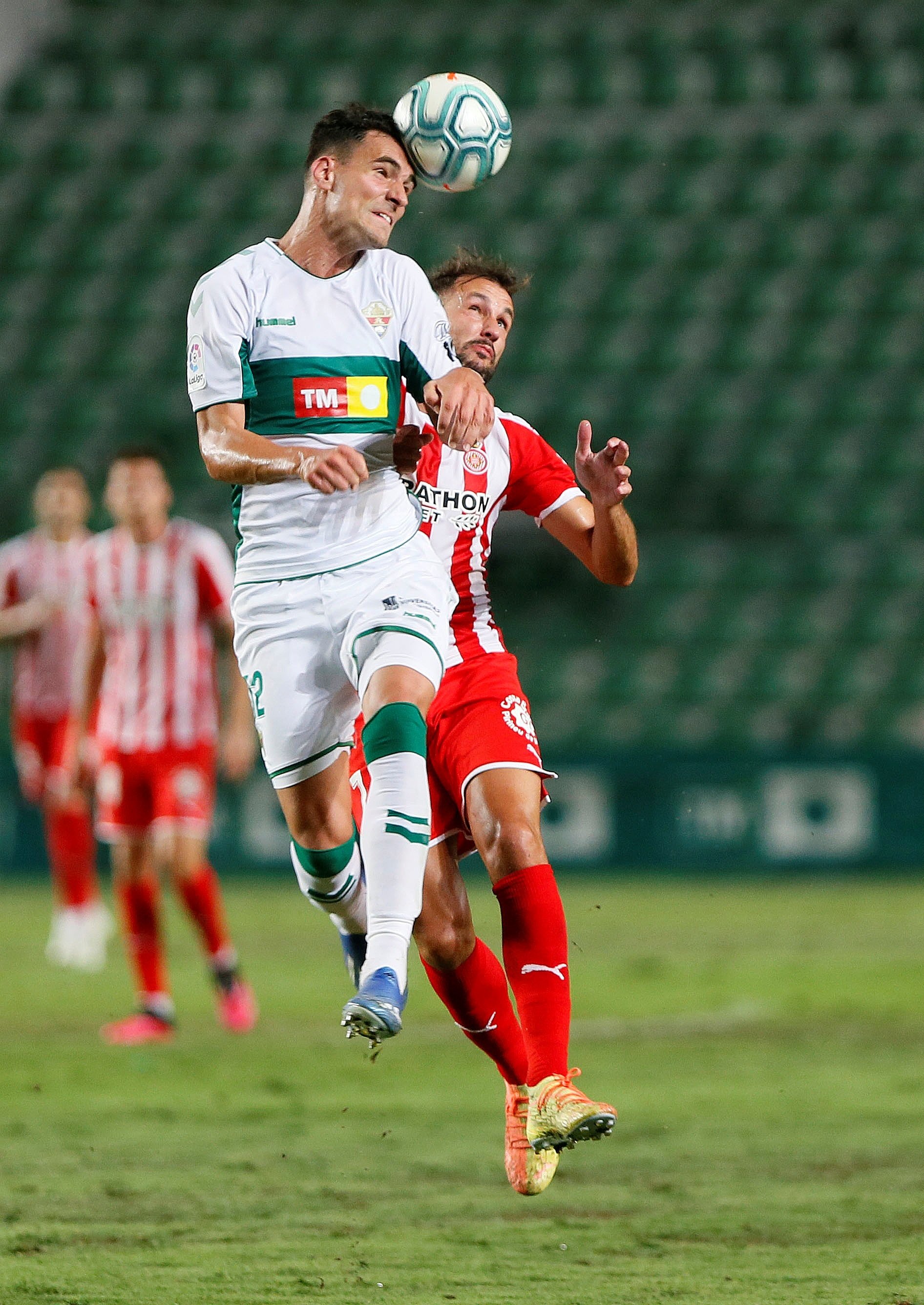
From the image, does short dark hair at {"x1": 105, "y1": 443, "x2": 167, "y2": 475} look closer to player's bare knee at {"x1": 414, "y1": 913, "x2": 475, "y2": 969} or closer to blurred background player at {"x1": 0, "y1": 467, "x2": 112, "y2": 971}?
blurred background player at {"x1": 0, "y1": 467, "x2": 112, "y2": 971}

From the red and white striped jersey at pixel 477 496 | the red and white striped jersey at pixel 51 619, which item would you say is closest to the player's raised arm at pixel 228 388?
the red and white striped jersey at pixel 477 496

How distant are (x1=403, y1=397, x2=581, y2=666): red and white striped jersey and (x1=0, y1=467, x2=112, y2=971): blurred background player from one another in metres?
5.82

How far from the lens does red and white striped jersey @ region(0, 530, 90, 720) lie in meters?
10.6

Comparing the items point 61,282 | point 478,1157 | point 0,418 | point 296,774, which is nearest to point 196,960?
point 478,1157

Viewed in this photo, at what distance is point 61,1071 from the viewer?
22.0 ft

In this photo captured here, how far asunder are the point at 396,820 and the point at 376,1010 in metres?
0.47

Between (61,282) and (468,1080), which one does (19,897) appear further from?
(468,1080)

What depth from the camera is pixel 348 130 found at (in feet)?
13.1

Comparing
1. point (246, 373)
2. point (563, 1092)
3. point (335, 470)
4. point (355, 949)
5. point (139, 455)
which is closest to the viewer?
point (335, 470)

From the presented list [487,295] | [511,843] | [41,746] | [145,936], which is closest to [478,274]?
[487,295]

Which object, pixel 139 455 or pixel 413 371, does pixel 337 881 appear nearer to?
pixel 413 371

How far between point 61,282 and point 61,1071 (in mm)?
11292

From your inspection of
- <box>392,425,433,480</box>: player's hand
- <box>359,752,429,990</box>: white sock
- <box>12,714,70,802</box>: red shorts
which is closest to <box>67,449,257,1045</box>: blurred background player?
<box>12,714,70,802</box>: red shorts

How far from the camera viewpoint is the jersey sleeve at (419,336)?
13.0ft
